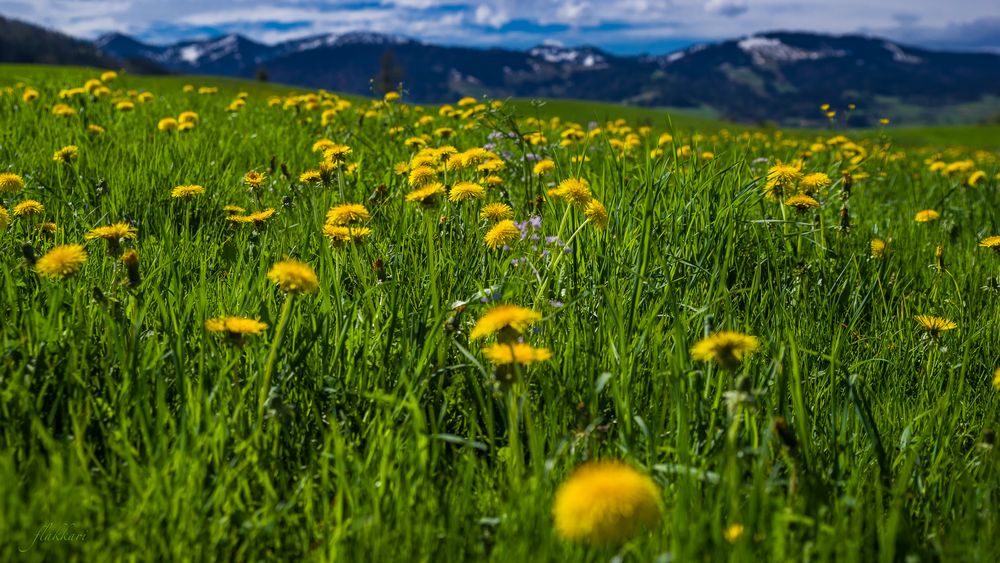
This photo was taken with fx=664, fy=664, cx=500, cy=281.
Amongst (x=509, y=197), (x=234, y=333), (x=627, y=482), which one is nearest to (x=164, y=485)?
(x=234, y=333)

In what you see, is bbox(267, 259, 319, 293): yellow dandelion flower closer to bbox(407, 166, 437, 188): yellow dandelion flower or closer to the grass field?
the grass field

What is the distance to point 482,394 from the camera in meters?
2.03

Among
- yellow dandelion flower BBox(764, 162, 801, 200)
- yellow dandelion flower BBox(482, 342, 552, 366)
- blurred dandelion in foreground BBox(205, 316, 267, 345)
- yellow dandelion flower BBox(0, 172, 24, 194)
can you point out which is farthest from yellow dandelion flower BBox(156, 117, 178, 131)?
yellow dandelion flower BBox(482, 342, 552, 366)

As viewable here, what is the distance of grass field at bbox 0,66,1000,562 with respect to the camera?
4.47 ft

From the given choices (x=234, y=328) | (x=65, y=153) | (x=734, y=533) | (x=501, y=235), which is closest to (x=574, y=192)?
(x=501, y=235)

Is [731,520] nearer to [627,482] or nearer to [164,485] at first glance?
[627,482]

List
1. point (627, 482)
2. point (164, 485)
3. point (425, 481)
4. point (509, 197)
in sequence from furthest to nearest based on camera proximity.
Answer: point (509, 197) < point (425, 481) < point (164, 485) < point (627, 482)

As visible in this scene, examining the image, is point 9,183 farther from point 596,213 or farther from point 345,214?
point 596,213

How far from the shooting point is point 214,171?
4.30m

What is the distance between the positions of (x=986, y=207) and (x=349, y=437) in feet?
19.1

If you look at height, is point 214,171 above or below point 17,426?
above

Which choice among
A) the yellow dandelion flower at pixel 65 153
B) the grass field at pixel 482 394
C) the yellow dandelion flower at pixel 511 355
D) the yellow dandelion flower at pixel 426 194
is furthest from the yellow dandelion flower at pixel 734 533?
the yellow dandelion flower at pixel 65 153

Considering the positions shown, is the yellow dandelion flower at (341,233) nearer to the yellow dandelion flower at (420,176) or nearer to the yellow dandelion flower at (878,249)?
the yellow dandelion flower at (420,176)

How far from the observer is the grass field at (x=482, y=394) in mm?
1363
